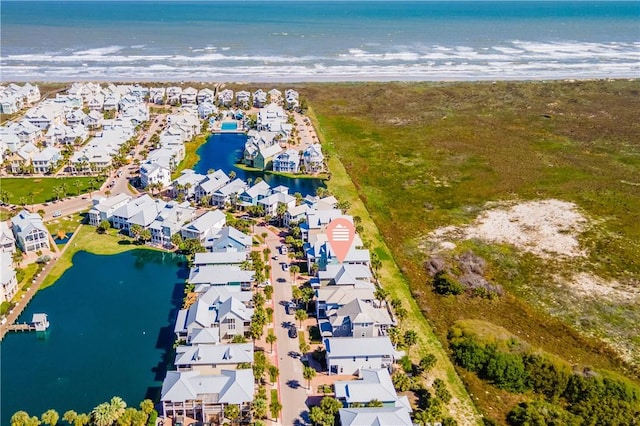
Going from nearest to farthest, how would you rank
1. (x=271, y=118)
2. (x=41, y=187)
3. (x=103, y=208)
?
(x=103, y=208), (x=41, y=187), (x=271, y=118)

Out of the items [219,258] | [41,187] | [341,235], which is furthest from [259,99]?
[219,258]

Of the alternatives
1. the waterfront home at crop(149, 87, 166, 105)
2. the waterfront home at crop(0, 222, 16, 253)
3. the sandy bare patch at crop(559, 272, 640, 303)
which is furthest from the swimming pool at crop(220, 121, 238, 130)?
the sandy bare patch at crop(559, 272, 640, 303)

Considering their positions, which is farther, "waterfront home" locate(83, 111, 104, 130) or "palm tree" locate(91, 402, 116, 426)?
"waterfront home" locate(83, 111, 104, 130)

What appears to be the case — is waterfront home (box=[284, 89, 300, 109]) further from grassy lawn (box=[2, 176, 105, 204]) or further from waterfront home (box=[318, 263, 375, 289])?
waterfront home (box=[318, 263, 375, 289])

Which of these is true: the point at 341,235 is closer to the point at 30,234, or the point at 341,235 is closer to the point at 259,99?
the point at 30,234

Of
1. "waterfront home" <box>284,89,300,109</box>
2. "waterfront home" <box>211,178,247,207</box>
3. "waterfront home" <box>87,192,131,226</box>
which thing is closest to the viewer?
"waterfront home" <box>87,192,131,226</box>

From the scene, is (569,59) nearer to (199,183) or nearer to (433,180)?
(433,180)
